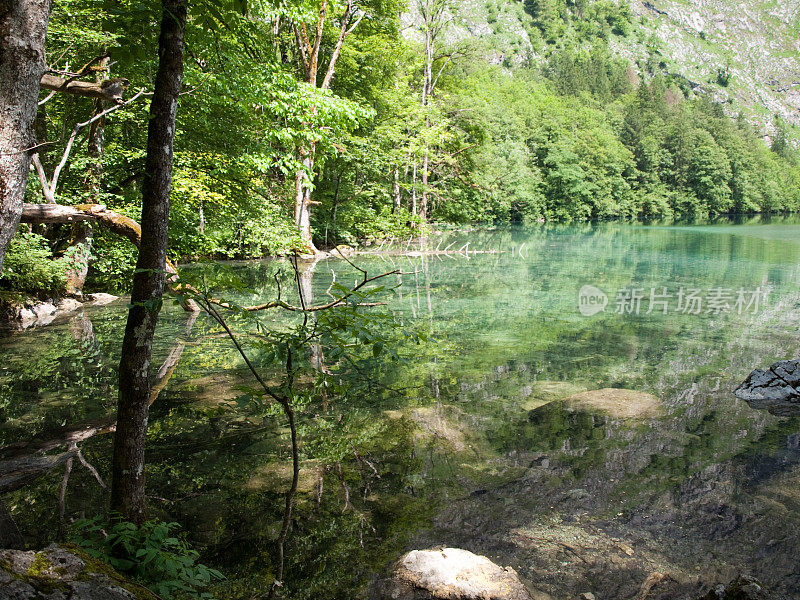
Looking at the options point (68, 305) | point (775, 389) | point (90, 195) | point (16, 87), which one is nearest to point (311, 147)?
point (90, 195)

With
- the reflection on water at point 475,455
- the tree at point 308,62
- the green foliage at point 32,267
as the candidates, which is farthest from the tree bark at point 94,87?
the tree at point 308,62

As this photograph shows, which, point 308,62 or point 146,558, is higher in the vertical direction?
point 308,62

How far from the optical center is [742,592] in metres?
2.52

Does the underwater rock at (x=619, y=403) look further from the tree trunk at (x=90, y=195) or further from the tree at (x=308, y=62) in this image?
the tree at (x=308, y=62)

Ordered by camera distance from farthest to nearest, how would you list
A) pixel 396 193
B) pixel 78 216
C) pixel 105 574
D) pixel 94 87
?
pixel 396 193 < pixel 78 216 < pixel 94 87 < pixel 105 574

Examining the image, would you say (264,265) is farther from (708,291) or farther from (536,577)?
(536,577)

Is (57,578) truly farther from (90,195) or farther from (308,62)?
(308,62)

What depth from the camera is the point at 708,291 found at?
47.5ft

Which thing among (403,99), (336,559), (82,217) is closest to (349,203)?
(403,99)

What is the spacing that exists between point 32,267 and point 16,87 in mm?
9880

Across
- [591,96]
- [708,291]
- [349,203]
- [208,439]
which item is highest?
[591,96]

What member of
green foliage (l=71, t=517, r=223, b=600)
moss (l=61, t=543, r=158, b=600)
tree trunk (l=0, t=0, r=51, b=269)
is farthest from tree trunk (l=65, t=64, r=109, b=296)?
moss (l=61, t=543, r=158, b=600)

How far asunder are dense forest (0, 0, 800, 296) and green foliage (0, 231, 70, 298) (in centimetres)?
4

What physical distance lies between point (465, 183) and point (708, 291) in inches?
850
